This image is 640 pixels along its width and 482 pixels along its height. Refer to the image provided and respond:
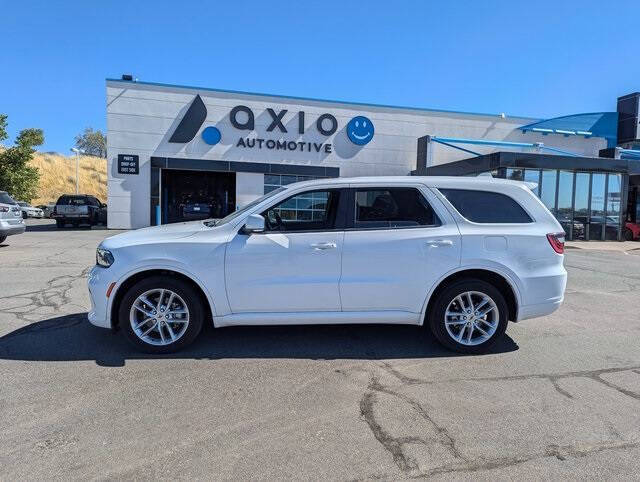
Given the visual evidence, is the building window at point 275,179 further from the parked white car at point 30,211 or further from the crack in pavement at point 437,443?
the parked white car at point 30,211

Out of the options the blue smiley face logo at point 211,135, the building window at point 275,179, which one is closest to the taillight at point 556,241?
the building window at point 275,179

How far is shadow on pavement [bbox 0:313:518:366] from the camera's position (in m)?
4.84

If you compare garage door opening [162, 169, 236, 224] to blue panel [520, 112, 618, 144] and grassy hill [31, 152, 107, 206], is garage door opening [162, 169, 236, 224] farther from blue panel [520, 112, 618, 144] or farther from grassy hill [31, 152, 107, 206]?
grassy hill [31, 152, 107, 206]

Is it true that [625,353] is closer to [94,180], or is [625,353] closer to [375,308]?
[375,308]

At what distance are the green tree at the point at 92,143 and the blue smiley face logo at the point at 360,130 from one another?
334 ft

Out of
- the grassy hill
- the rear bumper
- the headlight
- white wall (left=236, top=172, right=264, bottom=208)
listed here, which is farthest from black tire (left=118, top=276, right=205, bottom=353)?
the grassy hill

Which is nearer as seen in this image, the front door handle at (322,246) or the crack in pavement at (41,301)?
the front door handle at (322,246)

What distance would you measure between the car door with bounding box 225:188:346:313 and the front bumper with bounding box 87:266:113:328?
1.20 meters

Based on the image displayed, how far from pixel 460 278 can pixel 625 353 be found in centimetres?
204

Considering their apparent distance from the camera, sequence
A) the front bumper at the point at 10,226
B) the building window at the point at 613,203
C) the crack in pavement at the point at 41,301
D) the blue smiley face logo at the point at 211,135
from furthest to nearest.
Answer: the blue smiley face logo at the point at 211,135 < the building window at the point at 613,203 < the front bumper at the point at 10,226 < the crack in pavement at the point at 41,301

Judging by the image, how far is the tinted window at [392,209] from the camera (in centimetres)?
504

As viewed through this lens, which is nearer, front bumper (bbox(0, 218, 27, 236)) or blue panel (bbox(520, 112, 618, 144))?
front bumper (bbox(0, 218, 27, 236))

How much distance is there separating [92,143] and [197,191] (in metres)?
98.0

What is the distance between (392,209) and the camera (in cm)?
511
